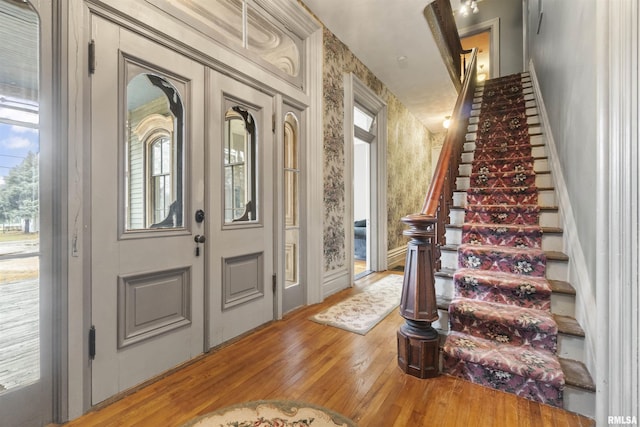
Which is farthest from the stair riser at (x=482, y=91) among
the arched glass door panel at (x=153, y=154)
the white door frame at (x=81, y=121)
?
the arched glass door panel at (x=153, y=154)

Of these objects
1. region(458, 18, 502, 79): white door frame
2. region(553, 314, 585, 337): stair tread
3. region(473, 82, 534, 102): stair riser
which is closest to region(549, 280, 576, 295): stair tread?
region(553, 314, 585, 337): stair tread

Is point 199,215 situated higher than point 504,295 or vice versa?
point 199,215

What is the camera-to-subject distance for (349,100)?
3.52 meters

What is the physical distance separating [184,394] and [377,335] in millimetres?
1383

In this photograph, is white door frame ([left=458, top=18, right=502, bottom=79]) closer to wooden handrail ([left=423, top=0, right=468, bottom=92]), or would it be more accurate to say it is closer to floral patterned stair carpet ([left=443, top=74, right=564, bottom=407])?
wooden handrail ([left=423, top=0, right=468, bottom=92])

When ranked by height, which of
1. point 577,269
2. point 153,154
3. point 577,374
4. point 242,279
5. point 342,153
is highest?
point 342,153

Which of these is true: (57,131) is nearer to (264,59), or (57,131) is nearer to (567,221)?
(264,59)

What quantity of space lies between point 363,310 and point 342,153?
1.82 metres

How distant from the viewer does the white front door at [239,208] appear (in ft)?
6.66

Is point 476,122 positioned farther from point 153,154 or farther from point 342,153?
point 153,154

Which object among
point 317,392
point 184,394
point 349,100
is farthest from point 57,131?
point 349,100

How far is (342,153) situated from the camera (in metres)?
3.48

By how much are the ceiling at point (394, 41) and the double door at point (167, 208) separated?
1.36m

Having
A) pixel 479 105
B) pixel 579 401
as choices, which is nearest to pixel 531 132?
pixel 479 105
